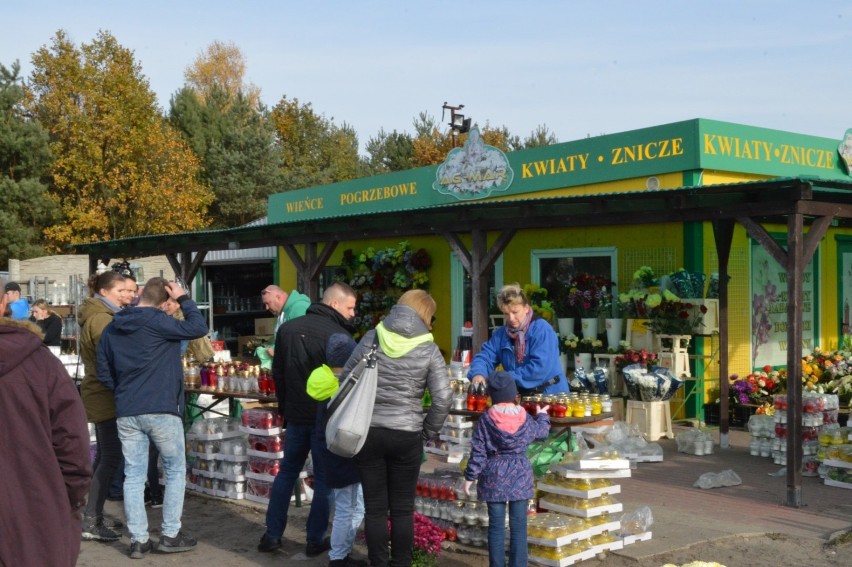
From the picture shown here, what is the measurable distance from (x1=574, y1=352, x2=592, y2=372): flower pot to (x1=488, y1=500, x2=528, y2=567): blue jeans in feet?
23.0

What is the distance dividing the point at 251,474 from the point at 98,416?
5.35 ft

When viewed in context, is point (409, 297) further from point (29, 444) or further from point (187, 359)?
point (187, 359)

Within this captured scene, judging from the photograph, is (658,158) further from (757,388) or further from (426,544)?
(426,544)

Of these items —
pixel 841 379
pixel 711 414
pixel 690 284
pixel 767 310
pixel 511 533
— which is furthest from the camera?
pixel 767 310

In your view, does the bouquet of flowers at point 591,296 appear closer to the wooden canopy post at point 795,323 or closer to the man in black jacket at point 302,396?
the wooden canopy post at point 795,323

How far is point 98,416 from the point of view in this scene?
22.1 feet

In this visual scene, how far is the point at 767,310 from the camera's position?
43.6 feet

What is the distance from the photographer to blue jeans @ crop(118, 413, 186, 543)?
6.17 metres

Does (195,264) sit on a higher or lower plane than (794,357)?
higher

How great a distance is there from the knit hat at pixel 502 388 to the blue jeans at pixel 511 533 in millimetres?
608

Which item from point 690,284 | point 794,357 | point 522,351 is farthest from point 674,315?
point 522,351

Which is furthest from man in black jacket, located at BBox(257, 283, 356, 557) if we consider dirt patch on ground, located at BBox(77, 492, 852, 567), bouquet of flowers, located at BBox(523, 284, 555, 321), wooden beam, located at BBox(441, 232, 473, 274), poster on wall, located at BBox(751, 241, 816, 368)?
poster on wall, located at BBox(751, 241, 816, 368)

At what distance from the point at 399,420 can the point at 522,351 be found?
1591 millimetres

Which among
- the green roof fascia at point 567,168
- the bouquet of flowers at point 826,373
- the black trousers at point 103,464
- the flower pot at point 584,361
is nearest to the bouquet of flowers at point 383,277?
the green roof fascia at point 567,168
